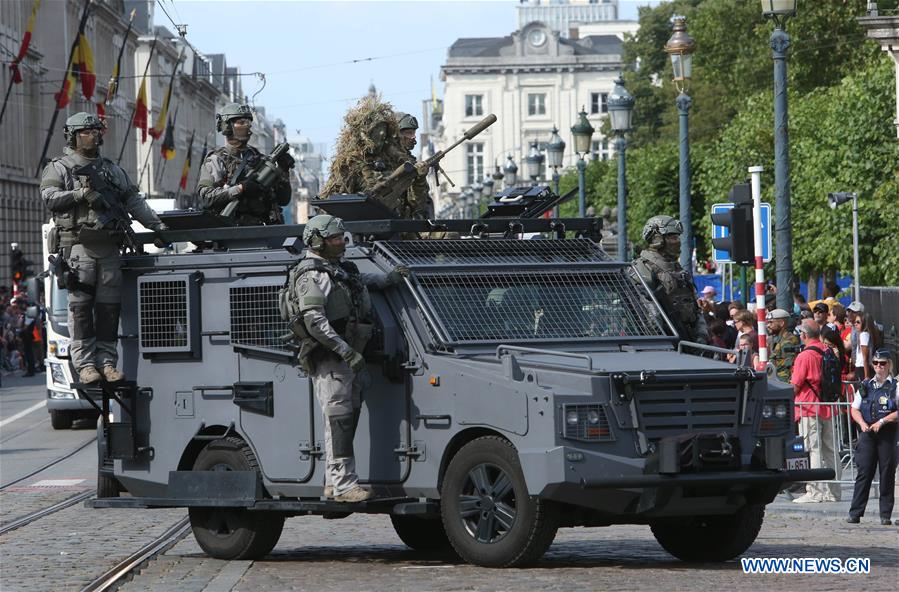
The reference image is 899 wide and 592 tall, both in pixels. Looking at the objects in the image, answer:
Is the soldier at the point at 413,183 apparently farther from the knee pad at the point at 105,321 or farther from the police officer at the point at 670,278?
the knee pad at the point at 105,321

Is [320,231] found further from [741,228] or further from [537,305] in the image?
[741,228]

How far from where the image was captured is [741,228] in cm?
1966

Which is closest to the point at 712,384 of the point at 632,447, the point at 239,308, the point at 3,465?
the point at 632,447

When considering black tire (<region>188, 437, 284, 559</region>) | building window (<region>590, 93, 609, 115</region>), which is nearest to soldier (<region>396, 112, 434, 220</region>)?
black tire (<region>188, 437, 284, 559</region>)

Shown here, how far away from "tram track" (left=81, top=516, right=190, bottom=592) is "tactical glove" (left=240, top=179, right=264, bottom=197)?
269 cm

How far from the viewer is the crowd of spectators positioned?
159 feet

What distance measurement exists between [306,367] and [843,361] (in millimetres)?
11450

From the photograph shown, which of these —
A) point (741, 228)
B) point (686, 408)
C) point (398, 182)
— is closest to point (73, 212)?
point (398, 182)

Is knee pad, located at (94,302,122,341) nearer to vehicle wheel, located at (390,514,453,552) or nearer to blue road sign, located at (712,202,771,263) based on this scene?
vehicle wheel, located at (390,514,453,552)

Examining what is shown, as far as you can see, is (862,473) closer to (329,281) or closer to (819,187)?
(329,281)

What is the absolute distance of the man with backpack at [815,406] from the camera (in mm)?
18797

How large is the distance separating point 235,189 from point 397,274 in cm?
239

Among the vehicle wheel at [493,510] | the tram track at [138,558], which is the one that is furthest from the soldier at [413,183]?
the vehicle wheel at [493,510]

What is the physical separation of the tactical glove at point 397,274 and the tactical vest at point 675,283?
7.18 feet
